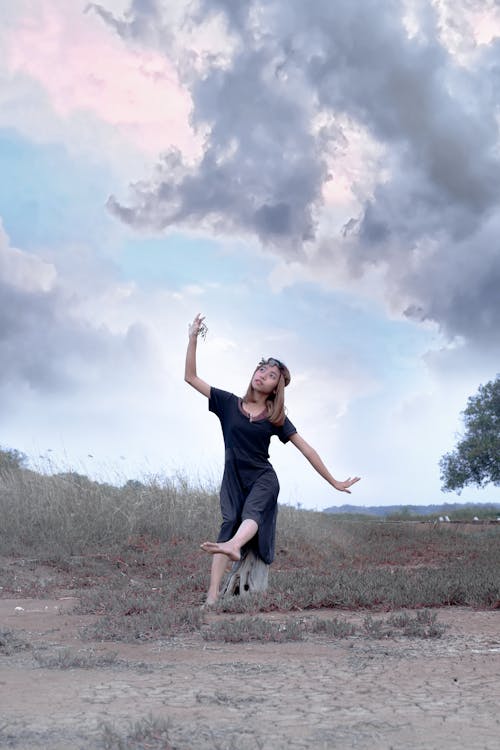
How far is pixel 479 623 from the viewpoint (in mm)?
7152

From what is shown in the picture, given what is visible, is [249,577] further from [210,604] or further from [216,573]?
[210,604]

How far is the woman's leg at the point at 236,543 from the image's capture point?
727cm

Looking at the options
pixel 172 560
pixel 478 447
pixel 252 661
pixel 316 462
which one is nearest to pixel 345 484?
pixel 316 462

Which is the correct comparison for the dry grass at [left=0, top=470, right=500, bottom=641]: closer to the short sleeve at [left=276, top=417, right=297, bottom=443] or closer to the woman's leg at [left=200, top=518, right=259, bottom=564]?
the woman's leg at [left=200, top=518, right=259, bottom=564]

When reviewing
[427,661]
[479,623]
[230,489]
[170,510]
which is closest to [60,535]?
[170,510]

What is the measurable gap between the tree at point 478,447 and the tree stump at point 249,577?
1444 inches

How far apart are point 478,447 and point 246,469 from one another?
37048 millimetres

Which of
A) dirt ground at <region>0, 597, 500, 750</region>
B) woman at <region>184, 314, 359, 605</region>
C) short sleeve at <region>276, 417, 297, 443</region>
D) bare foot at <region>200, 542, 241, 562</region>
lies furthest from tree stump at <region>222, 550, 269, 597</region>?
dirt ground at <region>0, 597, 500, 750</region>

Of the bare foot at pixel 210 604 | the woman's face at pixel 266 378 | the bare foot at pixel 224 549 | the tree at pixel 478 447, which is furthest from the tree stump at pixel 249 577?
the tree at pixel 478 447

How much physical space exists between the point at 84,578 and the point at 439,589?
5.42 metres

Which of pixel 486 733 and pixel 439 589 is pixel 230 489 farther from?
pixel 486 733

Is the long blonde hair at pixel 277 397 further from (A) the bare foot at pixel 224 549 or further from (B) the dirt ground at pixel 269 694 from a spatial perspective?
(B) the dirt ground at pixel 269 694

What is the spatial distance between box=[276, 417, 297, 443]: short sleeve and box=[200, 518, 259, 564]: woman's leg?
0.85m

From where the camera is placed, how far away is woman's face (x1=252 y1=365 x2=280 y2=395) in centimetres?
827
